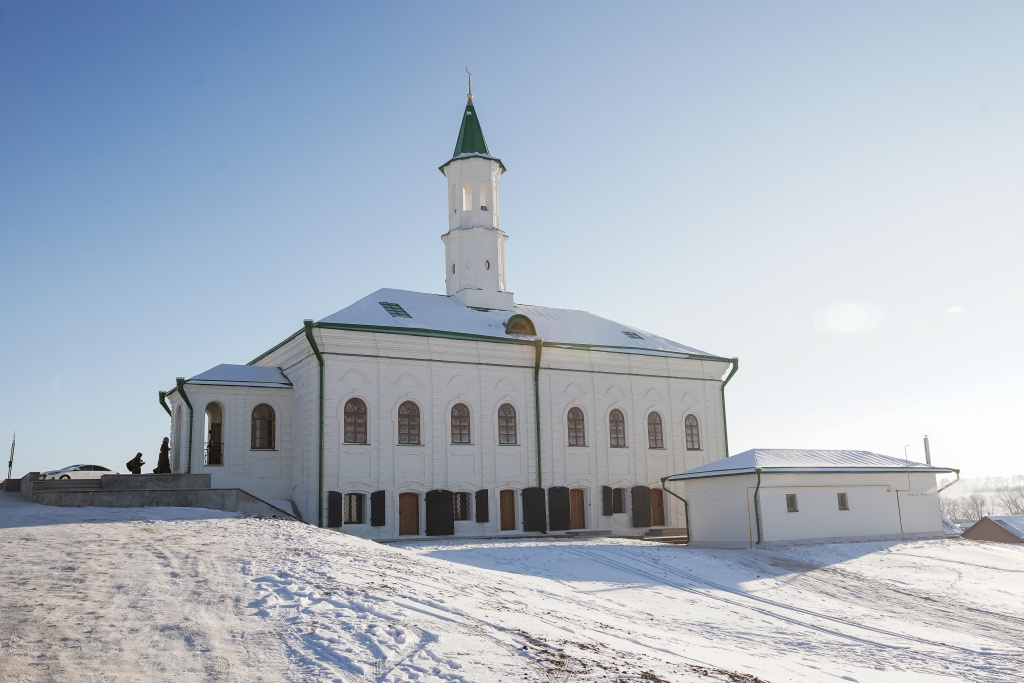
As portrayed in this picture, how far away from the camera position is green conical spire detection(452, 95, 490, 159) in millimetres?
32094

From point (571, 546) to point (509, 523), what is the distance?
552 centimetres

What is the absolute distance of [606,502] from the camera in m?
28.1

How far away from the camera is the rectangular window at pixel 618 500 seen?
28.4 metres

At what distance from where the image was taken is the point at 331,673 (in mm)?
7945

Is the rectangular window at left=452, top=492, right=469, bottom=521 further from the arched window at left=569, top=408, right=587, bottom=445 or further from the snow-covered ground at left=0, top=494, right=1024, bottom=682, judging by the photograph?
the snow-covered ground at left=0, top=494, right=1024, bottom=682

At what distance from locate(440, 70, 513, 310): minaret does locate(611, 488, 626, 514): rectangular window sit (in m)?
7.62

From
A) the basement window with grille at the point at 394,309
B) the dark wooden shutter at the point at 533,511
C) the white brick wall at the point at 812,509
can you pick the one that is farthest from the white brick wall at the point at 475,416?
the white brick wall at the point at 812,509

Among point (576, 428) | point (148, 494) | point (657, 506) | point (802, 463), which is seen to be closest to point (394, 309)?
point (576, 428)

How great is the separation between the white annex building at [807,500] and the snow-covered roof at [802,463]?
0.10ft

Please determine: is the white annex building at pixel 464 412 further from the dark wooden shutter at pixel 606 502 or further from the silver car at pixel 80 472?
the silver car at pixel 80 472

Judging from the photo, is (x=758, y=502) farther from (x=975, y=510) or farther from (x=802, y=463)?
(x=975, y=510)

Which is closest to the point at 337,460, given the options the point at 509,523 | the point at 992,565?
→ the point at 509,523

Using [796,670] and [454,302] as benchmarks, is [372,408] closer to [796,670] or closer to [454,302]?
[454,302]

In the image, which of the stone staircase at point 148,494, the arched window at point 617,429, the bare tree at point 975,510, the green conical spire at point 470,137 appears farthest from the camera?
the bare tree at point 975,510
